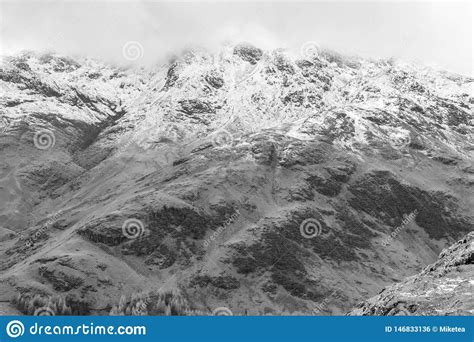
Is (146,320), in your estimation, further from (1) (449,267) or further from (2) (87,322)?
(1) (449,267)

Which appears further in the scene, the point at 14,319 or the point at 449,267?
the point at 449,267

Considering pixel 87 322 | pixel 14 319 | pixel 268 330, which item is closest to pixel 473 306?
pixel 268 330

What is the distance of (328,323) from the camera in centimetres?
3444

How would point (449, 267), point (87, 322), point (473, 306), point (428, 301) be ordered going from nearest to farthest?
point (87, 322), point (473, 306), point (428, 301), point (449, 267)

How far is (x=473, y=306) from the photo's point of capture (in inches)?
1700

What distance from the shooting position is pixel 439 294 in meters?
48.8

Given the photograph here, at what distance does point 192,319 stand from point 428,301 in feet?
65.7

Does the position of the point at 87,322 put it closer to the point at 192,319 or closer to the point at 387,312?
the point at 192,319

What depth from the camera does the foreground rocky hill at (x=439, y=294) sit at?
4545 cm

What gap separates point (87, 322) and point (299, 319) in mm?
10764

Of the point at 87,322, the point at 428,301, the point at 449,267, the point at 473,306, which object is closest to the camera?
the point at 87,322

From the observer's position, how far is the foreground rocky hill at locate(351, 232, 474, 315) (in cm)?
4545

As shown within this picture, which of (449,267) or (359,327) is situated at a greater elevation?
(449,267)

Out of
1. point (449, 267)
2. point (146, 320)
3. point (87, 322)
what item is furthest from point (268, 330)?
point (449, 267)
